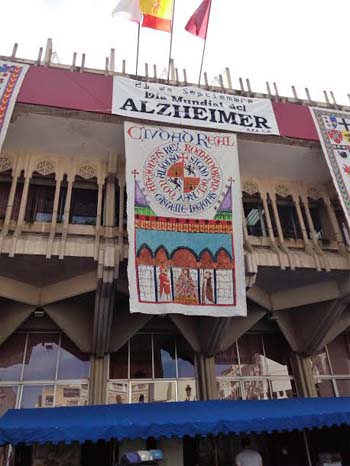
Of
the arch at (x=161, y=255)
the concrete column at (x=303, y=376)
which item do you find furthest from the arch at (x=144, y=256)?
the concrete column at (x=303, y=376)

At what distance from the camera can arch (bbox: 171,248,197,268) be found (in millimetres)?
9375

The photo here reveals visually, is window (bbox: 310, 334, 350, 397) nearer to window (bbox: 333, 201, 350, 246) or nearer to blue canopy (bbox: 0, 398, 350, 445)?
blue canopy (bbox: 0, 398, 350, 445)

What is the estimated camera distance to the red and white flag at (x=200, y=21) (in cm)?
1317

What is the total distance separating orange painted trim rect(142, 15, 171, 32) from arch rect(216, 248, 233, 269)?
25.7 feet

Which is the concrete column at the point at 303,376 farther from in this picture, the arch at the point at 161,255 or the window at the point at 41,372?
the window at the point at 41,372

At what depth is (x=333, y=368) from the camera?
13.6m

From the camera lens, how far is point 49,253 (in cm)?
921

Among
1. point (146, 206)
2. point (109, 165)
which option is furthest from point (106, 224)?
point (109, 165)

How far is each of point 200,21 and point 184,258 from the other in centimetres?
883

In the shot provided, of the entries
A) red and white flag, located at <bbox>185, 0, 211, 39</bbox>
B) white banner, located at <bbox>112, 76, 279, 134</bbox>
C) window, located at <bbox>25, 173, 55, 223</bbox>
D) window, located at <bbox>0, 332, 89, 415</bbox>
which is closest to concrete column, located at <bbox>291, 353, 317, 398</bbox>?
window, located at <bbox>0, 332, 89, 415</bbox>

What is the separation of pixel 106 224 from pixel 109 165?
2.03 m

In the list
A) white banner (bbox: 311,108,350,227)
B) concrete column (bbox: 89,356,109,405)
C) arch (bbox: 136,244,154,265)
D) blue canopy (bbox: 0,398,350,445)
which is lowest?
blue canopy (bbox: 0,398,350,445)

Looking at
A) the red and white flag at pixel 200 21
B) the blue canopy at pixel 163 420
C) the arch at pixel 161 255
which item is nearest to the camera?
the blue canopy at pixel 163 420

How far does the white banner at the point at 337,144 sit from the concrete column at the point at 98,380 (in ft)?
26.5
